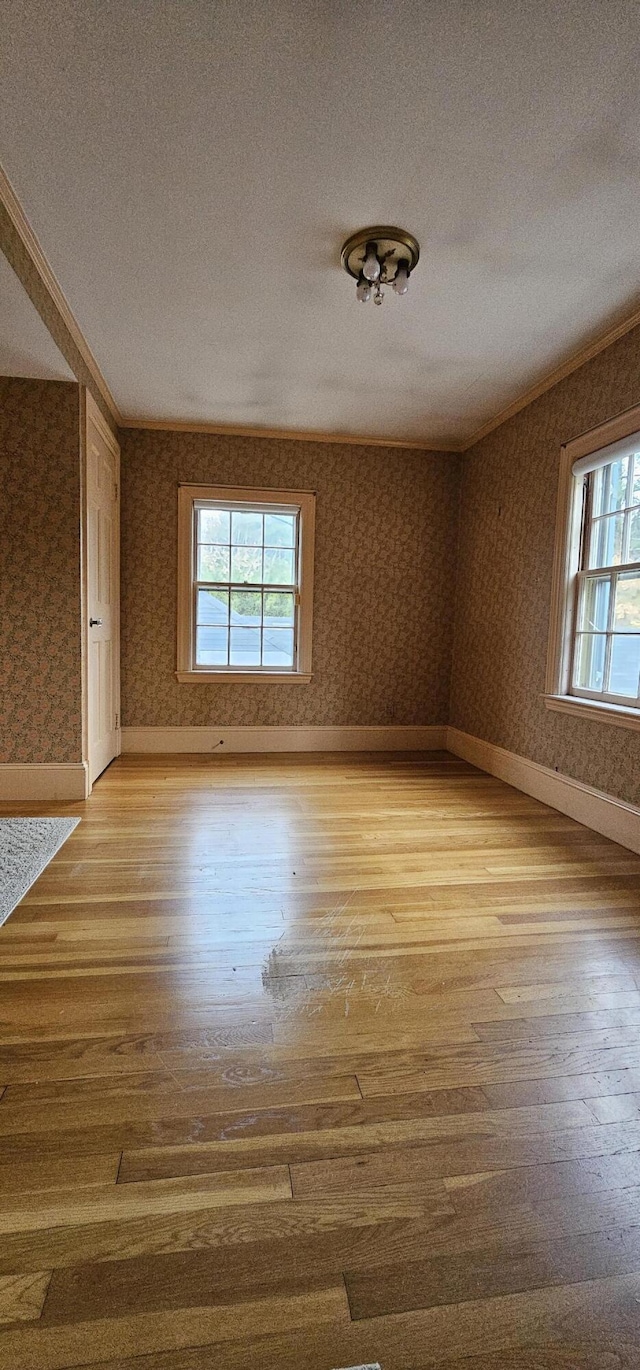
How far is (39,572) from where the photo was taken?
323cm

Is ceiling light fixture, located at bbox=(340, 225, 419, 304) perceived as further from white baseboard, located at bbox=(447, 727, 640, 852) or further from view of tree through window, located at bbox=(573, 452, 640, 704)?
white baseboard, located at bbox=(447, 727, 640, 852)

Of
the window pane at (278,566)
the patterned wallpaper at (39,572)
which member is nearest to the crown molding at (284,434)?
the window pane at (278,566)

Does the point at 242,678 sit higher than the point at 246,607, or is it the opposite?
the point at 246,607

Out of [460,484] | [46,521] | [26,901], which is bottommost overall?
[26,901]

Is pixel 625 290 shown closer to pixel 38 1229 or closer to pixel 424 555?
pixel 424 555

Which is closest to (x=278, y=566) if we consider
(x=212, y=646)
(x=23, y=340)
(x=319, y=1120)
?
(x=212, y=646)

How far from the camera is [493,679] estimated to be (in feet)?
13.9

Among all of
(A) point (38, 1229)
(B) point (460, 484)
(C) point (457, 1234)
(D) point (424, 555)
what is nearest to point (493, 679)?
(D) point (424, 555)

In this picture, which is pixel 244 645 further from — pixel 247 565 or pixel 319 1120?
pixel 319 1120

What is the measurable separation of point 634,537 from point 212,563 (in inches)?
119

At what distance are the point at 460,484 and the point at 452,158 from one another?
3112 millimetres

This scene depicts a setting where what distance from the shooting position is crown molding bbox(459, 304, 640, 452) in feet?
9.08

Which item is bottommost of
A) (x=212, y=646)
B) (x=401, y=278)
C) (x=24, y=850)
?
(x=24, y=850)

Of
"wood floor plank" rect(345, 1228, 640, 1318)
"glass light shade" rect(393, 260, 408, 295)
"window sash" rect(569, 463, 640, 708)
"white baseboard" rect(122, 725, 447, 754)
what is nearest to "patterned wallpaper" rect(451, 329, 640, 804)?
"window sash" rect(569, 463, 640, 708)
